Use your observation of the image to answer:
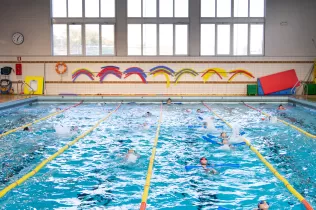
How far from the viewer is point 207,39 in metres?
16.6

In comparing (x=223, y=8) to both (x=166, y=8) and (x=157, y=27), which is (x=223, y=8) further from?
(x=157, y=27)

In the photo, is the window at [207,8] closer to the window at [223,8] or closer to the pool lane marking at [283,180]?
the window at [223,8]

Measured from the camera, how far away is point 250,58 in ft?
53.8

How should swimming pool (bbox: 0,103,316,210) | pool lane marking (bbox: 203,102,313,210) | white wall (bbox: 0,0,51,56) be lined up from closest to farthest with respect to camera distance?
pool lane marking (bbox: 203,102,313,210) < swimming pool (bbox: 0,103,316,210) < white wall (bbox: 0,0,51,56)

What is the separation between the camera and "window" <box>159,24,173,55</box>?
→ 16562mm

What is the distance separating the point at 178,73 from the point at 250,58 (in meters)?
3.04

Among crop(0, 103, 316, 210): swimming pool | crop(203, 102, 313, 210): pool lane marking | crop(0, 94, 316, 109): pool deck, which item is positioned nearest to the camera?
crop(203, 102, 313, 210): pool lane marking

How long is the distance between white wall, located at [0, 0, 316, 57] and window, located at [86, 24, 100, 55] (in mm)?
884

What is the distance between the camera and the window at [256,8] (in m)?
16.5

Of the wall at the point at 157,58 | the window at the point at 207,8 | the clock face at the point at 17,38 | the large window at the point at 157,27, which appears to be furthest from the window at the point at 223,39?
the clock face at the point at 17,38

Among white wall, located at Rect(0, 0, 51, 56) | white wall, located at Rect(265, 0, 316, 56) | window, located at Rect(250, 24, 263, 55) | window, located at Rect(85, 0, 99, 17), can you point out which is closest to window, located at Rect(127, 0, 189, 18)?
window, located at Rect(85, 0, 99, 17)

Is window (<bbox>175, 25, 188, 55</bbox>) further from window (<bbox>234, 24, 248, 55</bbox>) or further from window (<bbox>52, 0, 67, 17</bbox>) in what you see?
window (<bbox>52, 0, 67, 17</bbox>)

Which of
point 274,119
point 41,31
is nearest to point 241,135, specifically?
point 274,119

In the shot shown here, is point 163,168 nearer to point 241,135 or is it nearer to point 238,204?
point 238,204
